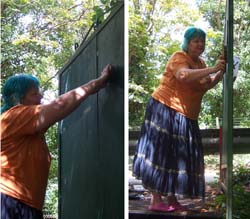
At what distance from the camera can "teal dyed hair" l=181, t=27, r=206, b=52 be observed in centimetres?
169

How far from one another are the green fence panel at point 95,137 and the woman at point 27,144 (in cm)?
12

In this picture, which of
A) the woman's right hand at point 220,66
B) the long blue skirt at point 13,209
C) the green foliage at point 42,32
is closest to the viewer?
the woman's right hand at point 220,66

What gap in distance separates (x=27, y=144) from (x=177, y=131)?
0.63 metres

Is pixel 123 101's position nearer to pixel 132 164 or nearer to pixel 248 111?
pixel 132 164

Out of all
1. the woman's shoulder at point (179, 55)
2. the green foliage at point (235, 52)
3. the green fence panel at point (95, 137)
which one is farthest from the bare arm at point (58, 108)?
the green foliage at point (235, 52)

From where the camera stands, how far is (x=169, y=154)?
66.9 inches

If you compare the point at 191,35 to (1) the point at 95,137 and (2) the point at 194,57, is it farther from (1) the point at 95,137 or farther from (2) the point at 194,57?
(1) the point at 95,137

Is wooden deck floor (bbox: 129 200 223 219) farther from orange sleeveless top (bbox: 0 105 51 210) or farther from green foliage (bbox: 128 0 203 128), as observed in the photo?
orange sleeveless top (bbox: 0 105 51 210)

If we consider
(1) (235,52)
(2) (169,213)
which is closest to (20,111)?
(2) (169,213)

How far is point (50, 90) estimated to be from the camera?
2.05 metres

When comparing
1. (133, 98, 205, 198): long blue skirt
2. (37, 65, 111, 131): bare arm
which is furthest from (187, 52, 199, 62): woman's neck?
(37, 65, 111, 131): bare arm

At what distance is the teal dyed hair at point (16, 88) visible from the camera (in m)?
1.89

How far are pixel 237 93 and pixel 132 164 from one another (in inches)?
20.1

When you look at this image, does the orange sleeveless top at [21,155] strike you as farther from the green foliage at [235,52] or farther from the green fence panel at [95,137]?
the green foliage at [235,52]
